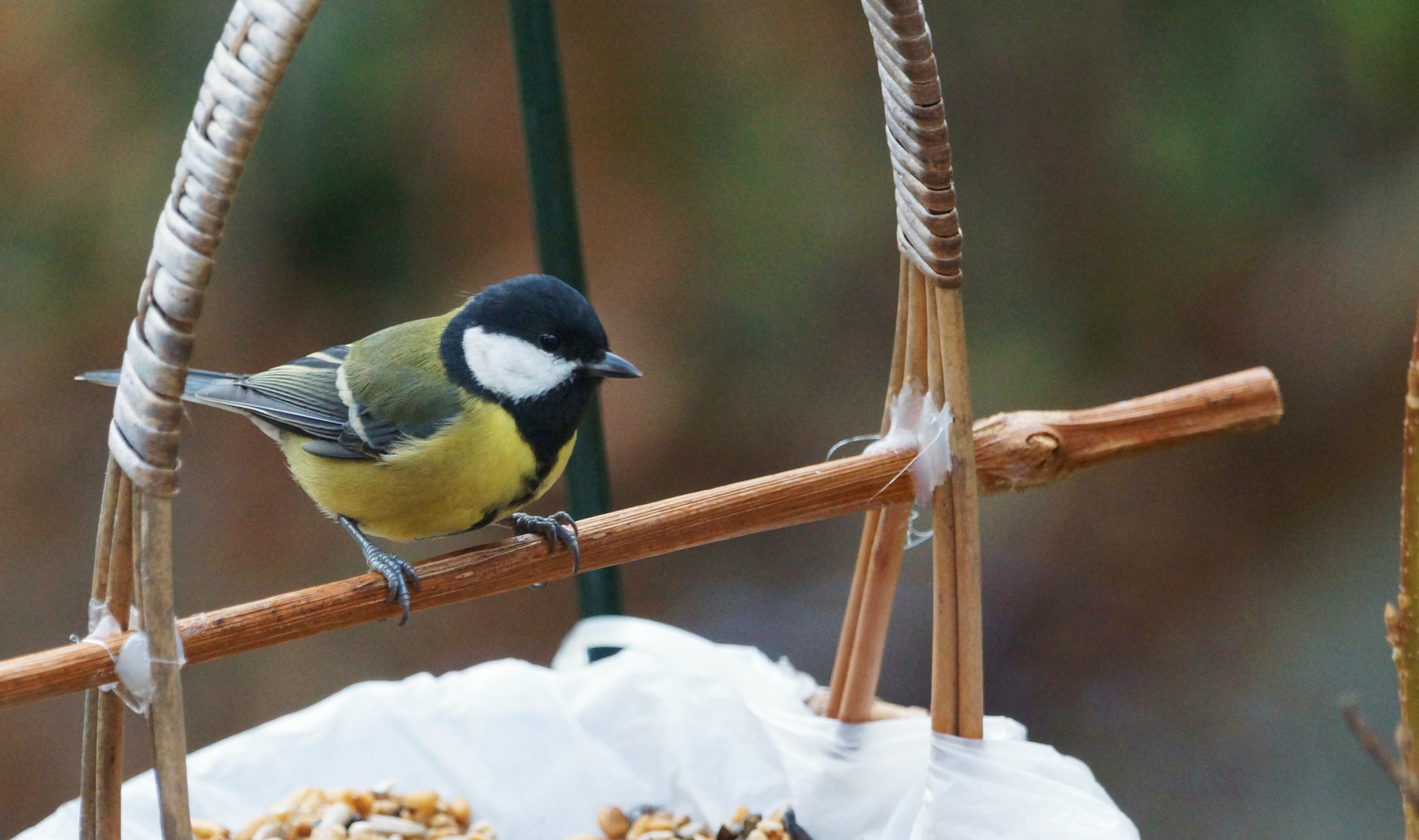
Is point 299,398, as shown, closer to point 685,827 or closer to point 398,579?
point 398,579

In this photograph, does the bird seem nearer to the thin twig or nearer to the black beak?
the black beak

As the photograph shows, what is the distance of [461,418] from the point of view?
0.93 metres

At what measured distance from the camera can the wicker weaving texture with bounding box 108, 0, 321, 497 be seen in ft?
1.80

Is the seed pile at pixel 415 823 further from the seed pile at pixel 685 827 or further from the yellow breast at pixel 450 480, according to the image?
the yellow breast at pixel 450 480

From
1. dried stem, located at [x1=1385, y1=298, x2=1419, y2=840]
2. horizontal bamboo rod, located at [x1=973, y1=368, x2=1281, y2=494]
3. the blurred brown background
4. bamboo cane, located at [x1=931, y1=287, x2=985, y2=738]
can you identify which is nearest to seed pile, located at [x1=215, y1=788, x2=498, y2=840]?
bamboo cane, located at [x1=931, y1=287, x2=985, y2=738]

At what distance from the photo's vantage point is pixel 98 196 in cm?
174

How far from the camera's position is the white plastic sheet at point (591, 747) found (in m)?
0.98

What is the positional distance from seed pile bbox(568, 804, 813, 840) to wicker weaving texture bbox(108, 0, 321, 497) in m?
0.58

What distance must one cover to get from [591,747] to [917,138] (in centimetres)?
66

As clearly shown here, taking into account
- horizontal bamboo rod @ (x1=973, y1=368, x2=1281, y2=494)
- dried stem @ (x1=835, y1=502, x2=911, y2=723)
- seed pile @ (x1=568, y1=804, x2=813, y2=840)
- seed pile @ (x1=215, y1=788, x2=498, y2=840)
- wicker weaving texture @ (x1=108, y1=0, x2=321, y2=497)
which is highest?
wicker weaving texture @ (x1=108, y1=0, x2=321, y2=497)

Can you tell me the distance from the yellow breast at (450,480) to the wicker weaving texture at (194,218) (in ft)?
1.08

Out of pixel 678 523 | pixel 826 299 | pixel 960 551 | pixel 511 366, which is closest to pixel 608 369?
pixel 511 366

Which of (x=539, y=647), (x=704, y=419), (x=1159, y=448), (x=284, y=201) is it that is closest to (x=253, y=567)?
(x=539, y=647)

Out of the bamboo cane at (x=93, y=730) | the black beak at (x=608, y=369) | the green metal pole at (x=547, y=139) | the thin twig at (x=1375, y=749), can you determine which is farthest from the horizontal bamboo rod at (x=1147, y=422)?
the bamboo cane at (x=93, y=730)
